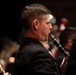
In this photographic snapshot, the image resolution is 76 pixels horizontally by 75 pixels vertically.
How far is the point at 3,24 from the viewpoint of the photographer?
7949 millimetres

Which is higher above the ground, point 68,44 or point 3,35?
point 68,44

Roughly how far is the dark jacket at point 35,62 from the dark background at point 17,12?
441 centimetres

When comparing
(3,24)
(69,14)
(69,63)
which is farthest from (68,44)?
(3,24)

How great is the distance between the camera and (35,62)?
116 inches

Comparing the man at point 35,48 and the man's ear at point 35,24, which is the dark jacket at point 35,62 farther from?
the man's ear at point 35,24

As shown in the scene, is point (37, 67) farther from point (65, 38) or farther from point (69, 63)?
point (65, 38)

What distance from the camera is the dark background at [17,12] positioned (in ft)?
24.6

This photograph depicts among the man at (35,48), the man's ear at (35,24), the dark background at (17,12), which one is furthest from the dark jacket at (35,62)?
the dark background at (17,12)

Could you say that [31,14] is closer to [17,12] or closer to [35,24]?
[35,24]

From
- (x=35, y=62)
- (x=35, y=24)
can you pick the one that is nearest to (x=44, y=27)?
(x=35, y=24)

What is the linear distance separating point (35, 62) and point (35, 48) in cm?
12

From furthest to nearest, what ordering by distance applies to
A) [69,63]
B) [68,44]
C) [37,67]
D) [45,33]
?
[68,44] < [45,33] < [37,67] < [69,63]

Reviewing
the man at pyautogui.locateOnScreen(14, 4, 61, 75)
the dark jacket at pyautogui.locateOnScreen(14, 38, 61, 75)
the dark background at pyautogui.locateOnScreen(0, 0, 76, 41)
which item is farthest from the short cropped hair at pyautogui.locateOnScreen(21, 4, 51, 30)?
the dark background at pyautogui.locateOnScreen(0, 0, 76, 41)

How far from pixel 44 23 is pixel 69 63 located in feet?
3.44
